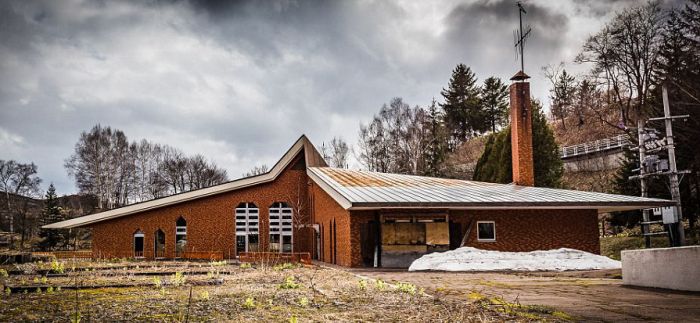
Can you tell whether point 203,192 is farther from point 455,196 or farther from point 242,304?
point 242,304

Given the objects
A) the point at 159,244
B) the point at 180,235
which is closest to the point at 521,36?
the point at 180,235

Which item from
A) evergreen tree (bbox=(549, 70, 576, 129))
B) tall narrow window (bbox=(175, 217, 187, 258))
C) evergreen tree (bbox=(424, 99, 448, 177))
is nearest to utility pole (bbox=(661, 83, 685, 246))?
tall narrow window (bbox=(175, 217, 187, 258))

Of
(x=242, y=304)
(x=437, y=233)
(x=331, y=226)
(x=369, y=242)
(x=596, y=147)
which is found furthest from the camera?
(x=596, y=147)

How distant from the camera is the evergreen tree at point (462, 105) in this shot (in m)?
57.3

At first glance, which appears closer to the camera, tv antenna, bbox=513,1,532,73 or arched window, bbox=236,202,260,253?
tv antenna, bbox=513,1,532,73

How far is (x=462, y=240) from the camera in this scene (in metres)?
19.9

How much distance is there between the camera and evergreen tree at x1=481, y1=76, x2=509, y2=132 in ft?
190

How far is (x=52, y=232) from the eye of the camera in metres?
38.2

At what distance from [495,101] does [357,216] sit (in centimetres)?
4298

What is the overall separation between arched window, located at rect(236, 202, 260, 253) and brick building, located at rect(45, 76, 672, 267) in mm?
49

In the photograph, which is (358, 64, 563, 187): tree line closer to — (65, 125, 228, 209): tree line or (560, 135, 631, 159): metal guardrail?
(560, 135, 631, 159): metal guardrail

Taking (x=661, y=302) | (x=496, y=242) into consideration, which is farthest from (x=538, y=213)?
(x=661, y=302)

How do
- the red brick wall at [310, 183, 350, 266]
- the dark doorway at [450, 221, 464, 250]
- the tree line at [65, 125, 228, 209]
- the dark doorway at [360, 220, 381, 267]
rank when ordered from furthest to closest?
the tree line at [65, 125, 228, 209], the dark doorway at [450, 221, 464, 250], the red brick wall at [310, 183, 350, 266], the dark doorway at [360, 220, 381, 267]

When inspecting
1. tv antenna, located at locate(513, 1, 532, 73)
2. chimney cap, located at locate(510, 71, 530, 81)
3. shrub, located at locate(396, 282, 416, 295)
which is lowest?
shrub, located at locate(396, 282, 416, 295)
